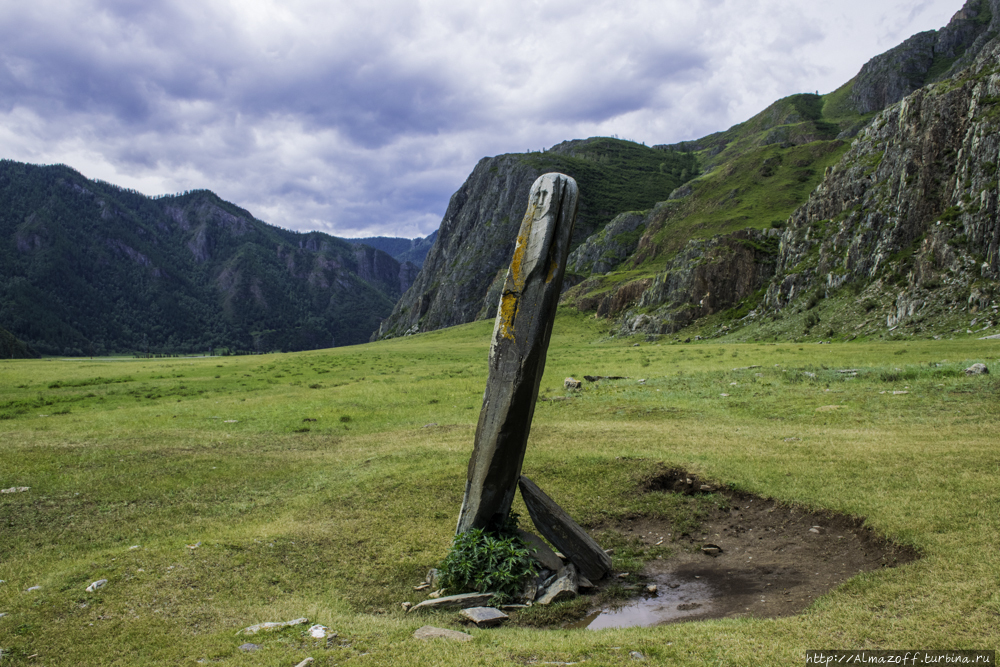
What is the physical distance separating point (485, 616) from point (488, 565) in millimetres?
1132

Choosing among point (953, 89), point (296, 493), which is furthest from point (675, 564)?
point (953, 89)

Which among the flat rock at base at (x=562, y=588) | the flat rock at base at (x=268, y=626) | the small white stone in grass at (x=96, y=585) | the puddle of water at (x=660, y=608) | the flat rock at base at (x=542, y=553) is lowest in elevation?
the puddle of water at (x=660, y=608)

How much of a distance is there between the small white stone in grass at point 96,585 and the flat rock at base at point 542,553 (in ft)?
20.5

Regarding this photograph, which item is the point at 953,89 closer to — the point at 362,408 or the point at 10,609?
the point at 362,408

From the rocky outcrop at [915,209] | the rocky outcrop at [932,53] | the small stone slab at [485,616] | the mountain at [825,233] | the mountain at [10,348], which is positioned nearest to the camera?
the small stone slab at [485,616]

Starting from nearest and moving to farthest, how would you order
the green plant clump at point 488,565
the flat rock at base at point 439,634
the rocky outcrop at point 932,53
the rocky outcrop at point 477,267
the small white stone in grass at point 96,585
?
the flat rock at base at point 439,634 < the small white stone in grass at point 96,585 < the green plant clump at point 488,565 < the rocky outcrop at point 477,267 < the rocky outcrop at point 932,53

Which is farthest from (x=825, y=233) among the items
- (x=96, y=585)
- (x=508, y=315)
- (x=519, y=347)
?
(x=96, y=585)

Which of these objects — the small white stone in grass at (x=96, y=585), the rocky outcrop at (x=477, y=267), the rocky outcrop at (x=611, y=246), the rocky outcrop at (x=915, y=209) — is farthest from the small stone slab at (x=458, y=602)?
the rocky outcrop at (x=477, y=267)

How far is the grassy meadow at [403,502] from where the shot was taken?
625 cm

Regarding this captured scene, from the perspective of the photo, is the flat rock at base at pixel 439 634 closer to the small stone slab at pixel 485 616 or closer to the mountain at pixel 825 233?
the small stone slab at pixel 485 616

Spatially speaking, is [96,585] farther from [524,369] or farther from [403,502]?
[524,369]

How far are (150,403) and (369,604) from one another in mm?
Answer: 25112

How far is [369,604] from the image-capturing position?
820 cm

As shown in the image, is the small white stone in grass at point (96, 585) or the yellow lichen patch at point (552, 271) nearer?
the small white stone in grass at point (96, 585)
